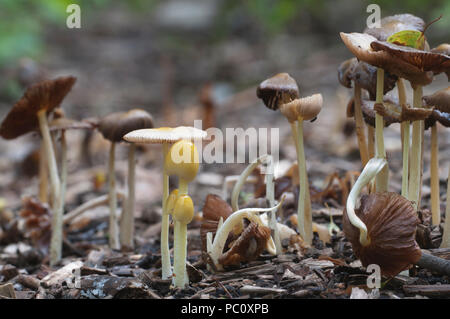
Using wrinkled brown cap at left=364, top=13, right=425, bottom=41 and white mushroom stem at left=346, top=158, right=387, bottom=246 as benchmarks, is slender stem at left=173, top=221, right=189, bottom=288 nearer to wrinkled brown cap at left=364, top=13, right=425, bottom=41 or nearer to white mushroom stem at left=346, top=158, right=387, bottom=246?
white mushroom stem at left=346, top=158, right=387, bottom=246

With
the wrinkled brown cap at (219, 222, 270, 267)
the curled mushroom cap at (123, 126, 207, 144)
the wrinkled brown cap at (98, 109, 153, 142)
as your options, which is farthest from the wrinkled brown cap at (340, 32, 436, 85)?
the wrinkled brown cap at (98, 109, 153, 142)

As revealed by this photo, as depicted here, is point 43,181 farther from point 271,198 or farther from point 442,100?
point 442,100

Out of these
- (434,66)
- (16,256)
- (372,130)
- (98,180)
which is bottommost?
(16,256)

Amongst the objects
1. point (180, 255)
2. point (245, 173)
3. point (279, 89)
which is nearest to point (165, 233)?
point (180, 255)

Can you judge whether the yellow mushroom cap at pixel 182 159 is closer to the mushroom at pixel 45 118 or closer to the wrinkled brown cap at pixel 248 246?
the wrinkled brown cap at pixel 248 246

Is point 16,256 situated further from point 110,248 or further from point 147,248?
point 147,248

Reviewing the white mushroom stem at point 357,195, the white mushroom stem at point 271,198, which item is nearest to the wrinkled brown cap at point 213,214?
the white mushroom stem at point 271,198
